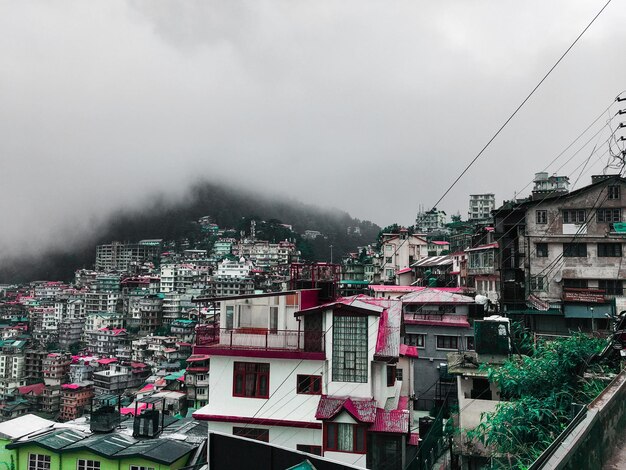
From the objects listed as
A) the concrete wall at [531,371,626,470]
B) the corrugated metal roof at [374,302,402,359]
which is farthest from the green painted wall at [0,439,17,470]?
the concrete wall at [531,371,626,470]

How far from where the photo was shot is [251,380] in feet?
52.6

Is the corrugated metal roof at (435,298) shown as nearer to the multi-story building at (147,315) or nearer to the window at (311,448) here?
the window at (311,448)

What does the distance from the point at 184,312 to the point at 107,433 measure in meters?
88.8

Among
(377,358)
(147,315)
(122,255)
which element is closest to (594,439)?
(377,358)

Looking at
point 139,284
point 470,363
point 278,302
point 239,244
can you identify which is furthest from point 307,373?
point 239,244

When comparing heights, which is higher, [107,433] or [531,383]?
[531,383]

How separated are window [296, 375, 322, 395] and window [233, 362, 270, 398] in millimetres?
1160

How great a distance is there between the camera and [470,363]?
1791cm

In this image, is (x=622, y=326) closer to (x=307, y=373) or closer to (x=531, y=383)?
(x=531, y=383)

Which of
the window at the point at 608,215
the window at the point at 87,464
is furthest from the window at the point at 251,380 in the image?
the window at the point at 608,215

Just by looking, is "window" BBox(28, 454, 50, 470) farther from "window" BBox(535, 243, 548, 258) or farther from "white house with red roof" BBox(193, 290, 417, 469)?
"window" BBox(535, 243, 548, 258)

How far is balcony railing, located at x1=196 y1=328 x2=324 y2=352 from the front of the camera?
15805 millimetres

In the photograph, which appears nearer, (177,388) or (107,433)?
(107,433)

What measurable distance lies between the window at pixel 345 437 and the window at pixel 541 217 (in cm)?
2442
